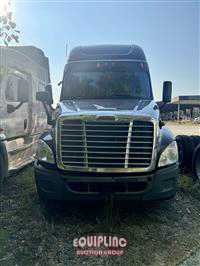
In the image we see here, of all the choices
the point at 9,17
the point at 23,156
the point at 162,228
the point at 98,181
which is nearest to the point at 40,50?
the point at 23,156

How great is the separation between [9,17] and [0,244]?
2.99 m

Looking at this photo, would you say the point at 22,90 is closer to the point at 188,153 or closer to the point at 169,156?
the point at 169,156

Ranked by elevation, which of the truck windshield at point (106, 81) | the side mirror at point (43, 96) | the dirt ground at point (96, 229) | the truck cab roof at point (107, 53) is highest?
the truck cab roof at point (107, 53)

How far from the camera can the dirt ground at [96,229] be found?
2691mm

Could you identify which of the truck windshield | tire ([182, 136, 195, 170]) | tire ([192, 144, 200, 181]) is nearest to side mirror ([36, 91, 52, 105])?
the truck windshield

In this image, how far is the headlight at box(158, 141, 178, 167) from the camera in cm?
321

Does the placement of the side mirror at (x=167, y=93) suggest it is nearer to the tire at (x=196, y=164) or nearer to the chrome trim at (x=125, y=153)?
the tire at (x=196, y=164)

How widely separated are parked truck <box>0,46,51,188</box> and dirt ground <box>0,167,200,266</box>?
103cm

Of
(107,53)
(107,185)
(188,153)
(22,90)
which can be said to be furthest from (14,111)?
(188,153)

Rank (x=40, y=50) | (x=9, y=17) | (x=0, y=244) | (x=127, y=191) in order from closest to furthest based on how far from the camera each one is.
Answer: (x=0, y=244)
(x=127, y=191)
(x=9, y=17)
(x=40, y=50)

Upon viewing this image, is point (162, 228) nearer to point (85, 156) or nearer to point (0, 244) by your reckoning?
point (85, 156)

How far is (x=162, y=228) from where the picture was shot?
331 cm

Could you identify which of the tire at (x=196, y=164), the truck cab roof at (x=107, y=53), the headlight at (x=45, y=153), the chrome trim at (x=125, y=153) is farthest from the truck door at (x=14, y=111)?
the tire at (x=196, y=164)

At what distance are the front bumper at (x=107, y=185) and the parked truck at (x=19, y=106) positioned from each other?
66.6 inches
